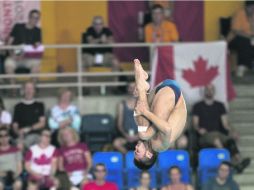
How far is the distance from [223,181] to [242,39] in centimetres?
349

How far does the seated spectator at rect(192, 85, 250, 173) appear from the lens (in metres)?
14.3

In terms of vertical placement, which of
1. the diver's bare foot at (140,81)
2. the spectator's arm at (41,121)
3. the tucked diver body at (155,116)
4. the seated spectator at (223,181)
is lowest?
the seated spectator at (223,181)

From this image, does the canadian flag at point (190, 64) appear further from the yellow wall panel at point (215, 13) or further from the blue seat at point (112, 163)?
the yellow wall panel at point (215, 13)

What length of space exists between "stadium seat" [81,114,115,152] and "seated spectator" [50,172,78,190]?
1.07 metres

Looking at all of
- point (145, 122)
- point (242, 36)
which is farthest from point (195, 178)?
point (145, 122)

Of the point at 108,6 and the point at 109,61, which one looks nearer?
the point at 109,61

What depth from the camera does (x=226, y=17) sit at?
674 inches

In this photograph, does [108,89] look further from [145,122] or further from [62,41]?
[145,122]

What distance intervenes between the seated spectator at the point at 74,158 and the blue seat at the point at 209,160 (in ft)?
5.33

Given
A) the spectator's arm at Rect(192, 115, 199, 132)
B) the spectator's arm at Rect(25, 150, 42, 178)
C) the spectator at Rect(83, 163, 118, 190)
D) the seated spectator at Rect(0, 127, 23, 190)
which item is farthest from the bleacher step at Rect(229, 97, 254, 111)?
the seated spectator at Rect(0, 127, 23, 190)

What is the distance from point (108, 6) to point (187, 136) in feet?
11.2

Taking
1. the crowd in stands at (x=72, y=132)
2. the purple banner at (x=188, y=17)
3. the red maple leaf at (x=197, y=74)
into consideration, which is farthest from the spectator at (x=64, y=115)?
the purple banner at (x=188, y=17)

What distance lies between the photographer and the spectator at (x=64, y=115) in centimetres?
1422

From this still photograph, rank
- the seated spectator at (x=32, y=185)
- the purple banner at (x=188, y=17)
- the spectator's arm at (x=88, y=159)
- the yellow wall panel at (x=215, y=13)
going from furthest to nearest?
the purple banner at (x=188, y=17)
the yellow wall panel at (x=215, y=13)
the spectator's arm at (x=88, y=159)
the seated spectator at (x=32, y=185)
